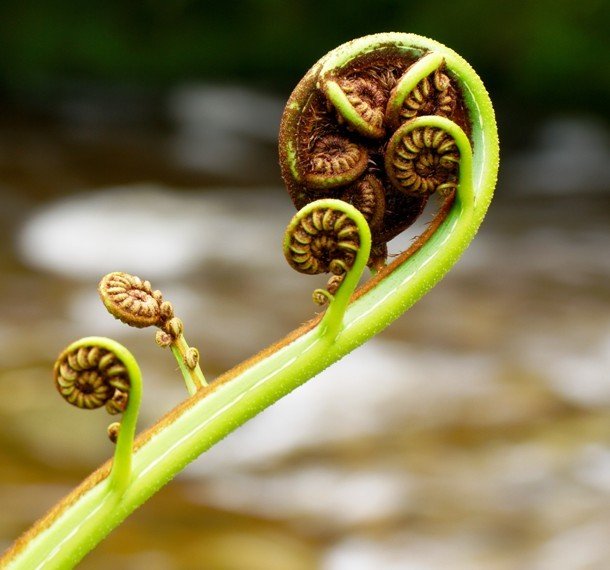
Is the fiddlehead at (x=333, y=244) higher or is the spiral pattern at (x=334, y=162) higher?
the spiral pattern at (x=334, y=162)

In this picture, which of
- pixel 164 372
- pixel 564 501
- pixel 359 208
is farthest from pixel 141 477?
pixel 164 372

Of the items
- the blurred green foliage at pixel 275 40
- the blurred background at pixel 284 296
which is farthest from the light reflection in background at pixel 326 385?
the blurred green foliage at pixel 275 40

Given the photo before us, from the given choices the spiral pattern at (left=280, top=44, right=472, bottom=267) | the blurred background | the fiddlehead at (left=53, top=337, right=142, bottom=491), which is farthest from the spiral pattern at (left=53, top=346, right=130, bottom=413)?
the blurred background

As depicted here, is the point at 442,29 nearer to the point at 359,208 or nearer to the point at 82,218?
the point at 82,218

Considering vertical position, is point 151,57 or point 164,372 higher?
point 151,57

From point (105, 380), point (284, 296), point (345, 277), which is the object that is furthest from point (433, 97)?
point (284, 296)

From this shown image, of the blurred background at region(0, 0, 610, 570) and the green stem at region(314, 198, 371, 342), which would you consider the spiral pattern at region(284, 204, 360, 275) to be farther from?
the blurred background at region(0, 0, 610, 570)

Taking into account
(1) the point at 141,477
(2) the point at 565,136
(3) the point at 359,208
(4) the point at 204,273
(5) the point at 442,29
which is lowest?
(1) the point at 141,477

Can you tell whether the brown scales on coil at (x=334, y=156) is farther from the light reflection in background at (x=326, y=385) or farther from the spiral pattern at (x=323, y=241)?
the light reflection in background at (x=326, y=385)
